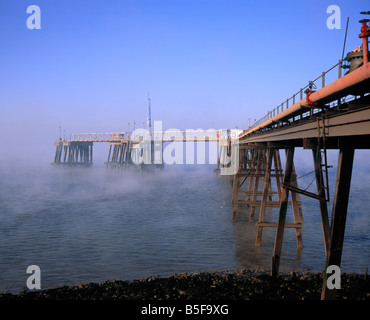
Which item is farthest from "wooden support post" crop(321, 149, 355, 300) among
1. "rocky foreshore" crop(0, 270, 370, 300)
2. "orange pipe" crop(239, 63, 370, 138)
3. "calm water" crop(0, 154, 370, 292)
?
"calm water" crop(0, 154, 370, 292)

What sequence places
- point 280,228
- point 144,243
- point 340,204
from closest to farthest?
1. point 340,204
2. point 280,228
3. point 144,243

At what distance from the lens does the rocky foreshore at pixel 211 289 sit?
10469 millimetres

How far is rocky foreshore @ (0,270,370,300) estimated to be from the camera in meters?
10.5

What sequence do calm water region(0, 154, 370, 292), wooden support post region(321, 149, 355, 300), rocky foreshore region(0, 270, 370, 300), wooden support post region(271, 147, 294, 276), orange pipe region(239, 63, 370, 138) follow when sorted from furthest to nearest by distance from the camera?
calm water region(0, 154, 370, 292)
wooden support post region(271, 147, 294, 276)
rocky foreshore region(0, 270, 370, 300)
wooden support post region(321, 149, 355, 300)
orange pipe region(239, 63, 370, 138)

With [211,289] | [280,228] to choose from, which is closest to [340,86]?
[280,228]

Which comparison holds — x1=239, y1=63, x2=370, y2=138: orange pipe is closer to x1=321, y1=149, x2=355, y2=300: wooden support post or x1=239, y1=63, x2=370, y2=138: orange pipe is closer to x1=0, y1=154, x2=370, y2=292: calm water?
x1=321, y1=149, x2=355, y2=300: wooden support post

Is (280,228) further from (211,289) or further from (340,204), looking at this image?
(340,204)

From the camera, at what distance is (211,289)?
1115cm
